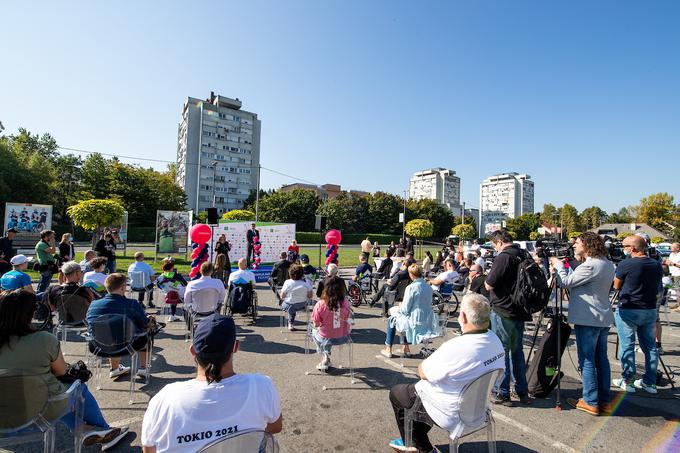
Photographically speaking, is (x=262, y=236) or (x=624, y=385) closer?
(x=624, y=385)

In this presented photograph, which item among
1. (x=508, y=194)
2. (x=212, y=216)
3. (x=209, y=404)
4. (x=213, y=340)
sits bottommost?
(x=209, y=404)

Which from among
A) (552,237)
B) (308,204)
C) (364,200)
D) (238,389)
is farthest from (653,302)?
(364,200)

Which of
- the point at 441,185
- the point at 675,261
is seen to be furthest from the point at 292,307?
the point at 441,185

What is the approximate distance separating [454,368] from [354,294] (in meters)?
7.54

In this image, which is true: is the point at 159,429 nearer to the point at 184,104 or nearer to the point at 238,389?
the point at 238,389

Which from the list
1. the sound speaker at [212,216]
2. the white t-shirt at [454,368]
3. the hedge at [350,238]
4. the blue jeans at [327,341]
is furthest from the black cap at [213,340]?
the hedge at [350,238]

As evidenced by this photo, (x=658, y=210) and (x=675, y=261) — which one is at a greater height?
(x=658, y=210)

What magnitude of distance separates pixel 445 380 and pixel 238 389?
1.56 metres

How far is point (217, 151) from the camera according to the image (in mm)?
73562

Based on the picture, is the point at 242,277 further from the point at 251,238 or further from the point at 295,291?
the point at 251,238

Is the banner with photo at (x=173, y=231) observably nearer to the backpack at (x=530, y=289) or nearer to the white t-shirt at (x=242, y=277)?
the white t-shirt at (x=242, y=277)

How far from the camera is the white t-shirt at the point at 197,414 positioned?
173 cm

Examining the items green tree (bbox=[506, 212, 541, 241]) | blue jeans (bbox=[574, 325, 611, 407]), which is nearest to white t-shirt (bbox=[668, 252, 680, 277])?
blue jeans (bbox=[574, 325, 611, 407])

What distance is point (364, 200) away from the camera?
60.5 meters
